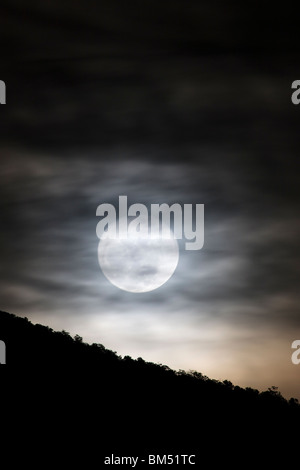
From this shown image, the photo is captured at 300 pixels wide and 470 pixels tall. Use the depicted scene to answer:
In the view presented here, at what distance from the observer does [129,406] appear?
42.4m

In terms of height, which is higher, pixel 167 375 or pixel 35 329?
pixel 35 329

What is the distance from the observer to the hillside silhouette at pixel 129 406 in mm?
37875

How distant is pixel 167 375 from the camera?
53031 mm

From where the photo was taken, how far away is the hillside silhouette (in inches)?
1491

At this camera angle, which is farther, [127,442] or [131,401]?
[131,401]

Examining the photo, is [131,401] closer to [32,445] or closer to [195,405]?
[195,405]

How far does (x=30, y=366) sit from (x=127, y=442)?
1069 centimetres
